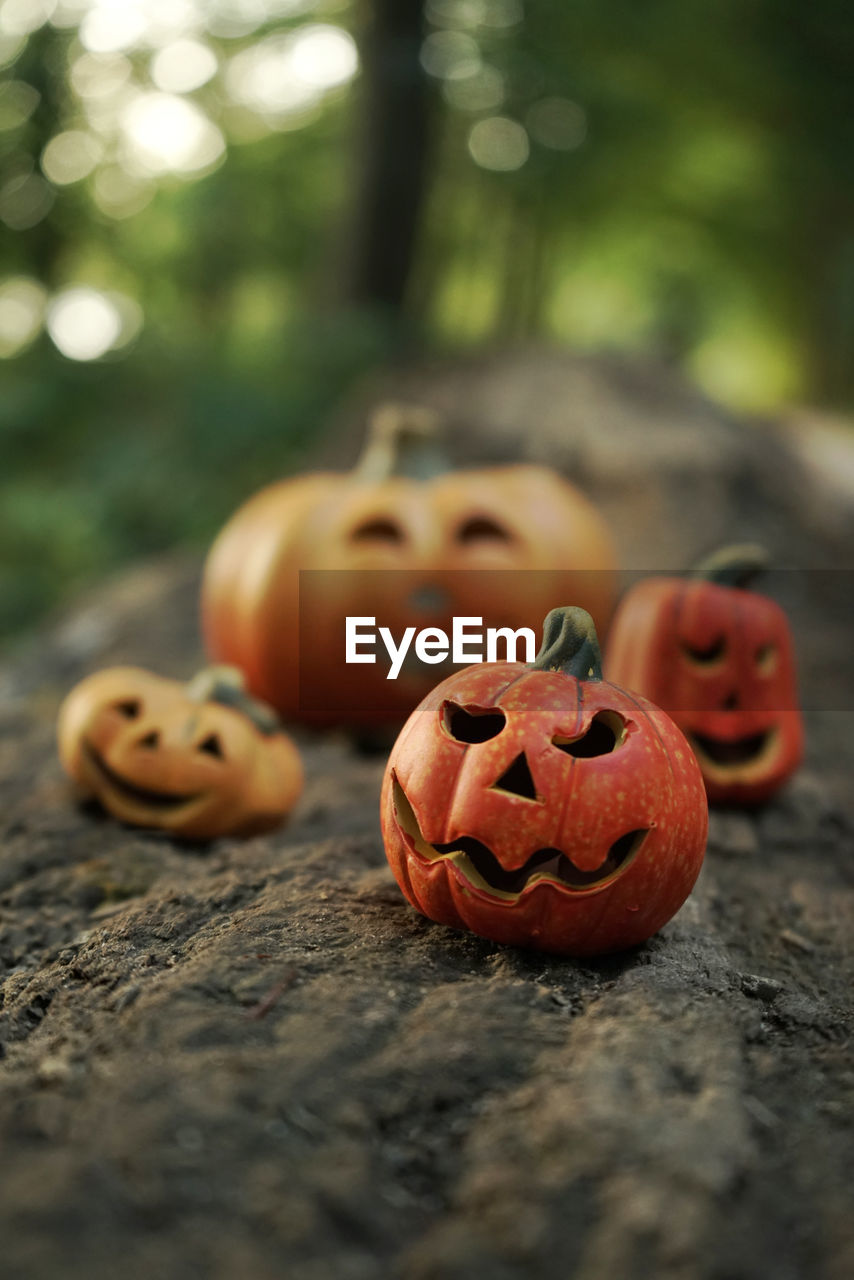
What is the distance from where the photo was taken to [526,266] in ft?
40.5

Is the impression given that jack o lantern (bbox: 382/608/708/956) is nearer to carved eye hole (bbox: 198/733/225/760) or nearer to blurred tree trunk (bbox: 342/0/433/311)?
carved eye hole (bbox: 198/733/225/760)

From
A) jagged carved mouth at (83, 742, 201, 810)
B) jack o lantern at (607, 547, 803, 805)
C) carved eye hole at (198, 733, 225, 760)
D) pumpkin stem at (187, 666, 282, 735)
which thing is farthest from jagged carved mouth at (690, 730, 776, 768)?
jagged carved mouth at (83, 742, 201, 810)

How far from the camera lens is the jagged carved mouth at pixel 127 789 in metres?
2.86

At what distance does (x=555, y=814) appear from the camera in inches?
73.6

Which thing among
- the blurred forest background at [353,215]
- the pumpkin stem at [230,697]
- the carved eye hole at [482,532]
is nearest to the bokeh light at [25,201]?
the blurred forest background at [353,215]

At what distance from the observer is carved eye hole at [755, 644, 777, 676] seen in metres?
3.04

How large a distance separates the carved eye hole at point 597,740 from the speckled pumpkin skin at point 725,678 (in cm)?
99

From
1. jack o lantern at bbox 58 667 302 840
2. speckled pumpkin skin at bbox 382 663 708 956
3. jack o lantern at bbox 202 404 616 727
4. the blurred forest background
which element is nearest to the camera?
speckled pumpkin skin at bbox 382 663 708 956

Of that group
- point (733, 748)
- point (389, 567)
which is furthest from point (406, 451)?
point (733, 748)

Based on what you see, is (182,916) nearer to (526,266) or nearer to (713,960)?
(713,960)

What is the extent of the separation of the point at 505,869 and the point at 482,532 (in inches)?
75.5

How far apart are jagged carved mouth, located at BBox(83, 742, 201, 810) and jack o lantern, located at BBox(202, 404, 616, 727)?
0.90 meters

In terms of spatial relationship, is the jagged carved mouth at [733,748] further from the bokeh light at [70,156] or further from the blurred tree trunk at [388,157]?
the bokeh light at [70,156]

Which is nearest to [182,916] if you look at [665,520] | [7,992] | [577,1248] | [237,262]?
[7,992]
